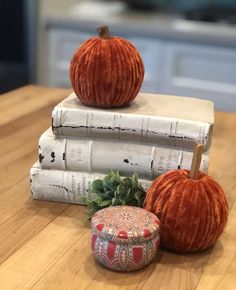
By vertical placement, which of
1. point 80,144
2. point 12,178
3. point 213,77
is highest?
point 80,144

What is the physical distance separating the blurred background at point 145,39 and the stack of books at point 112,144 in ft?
5.33

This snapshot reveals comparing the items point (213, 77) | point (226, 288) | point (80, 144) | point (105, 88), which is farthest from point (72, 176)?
point (213, 77)

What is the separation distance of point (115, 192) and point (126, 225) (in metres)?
0.11

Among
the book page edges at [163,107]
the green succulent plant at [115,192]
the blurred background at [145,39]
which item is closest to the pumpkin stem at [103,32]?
the book page edges at [163,107]

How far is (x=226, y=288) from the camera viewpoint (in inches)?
28.0

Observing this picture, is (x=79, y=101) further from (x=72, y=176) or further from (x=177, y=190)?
(x=177, y=190)

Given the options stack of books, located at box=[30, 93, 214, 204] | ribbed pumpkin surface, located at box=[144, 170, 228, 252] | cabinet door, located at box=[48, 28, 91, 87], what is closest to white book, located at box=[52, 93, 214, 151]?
stack of books, located at box=[30, 93, 214, 204]

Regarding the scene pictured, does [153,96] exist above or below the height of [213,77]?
above

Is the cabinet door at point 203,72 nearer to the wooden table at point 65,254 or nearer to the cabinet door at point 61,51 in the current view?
the cabinet door at point 61,51

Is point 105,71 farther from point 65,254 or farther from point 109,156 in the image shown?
point 65,254

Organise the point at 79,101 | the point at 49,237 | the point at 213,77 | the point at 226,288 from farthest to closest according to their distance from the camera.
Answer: the point at 213,77 < the point at 79,101 < the point at 49,237 < the point at 226,288

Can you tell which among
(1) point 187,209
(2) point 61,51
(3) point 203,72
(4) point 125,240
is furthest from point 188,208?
(2) point 61,51

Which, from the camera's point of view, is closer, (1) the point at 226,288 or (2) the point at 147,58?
(1) the point at 226,288

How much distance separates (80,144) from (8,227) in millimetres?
183
